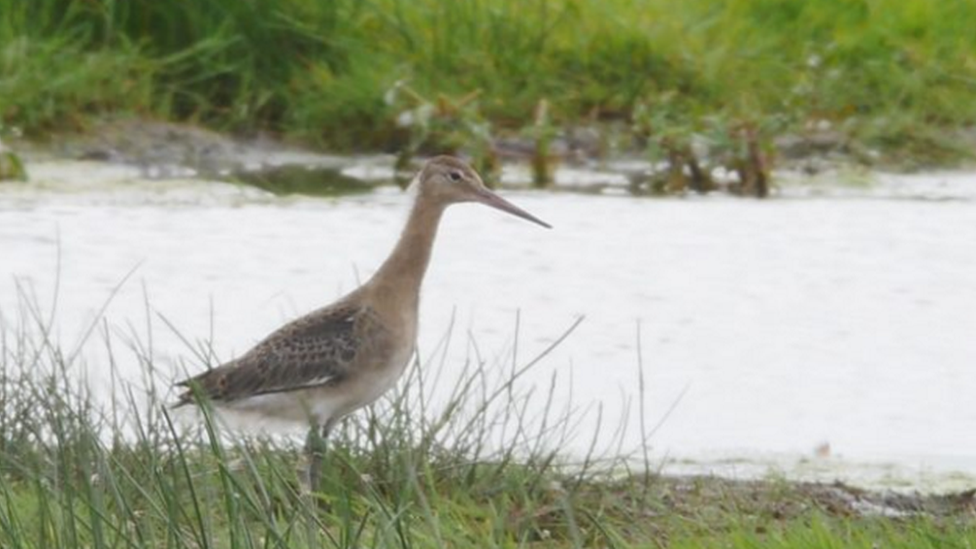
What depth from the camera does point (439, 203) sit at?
6.73 meters

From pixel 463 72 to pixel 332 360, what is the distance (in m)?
5.27

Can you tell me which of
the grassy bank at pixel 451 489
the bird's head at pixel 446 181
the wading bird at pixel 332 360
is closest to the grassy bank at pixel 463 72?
the bird's head at pixel 446 181

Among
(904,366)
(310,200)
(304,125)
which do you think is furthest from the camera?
(304,125)

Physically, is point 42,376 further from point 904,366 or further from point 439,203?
point 904,366

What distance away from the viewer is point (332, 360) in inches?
242

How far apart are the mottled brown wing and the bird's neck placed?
122 mm

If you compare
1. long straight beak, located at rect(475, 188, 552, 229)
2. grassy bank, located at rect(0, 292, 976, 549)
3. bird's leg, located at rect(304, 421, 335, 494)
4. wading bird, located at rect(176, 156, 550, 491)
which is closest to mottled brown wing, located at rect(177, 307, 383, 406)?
wading bird, located at rect(176, 156, 550, 491)

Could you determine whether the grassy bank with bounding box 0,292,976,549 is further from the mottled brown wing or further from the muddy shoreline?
the muddy shoreline

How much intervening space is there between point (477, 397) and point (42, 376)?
135 cm

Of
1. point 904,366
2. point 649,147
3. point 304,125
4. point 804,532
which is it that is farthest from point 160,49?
point 804,532

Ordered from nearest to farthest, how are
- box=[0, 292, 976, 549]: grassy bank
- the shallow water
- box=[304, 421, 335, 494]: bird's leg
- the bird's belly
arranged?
box=[0, 292, 976, 549]: grassy bank → box=[304, 421, 335, 494]: bird's leg → the bird's belly → the shallow water

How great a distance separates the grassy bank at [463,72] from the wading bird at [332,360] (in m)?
4.24

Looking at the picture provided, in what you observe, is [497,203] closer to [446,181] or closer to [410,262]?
[446,181]

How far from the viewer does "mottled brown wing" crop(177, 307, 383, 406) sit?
6141mm
